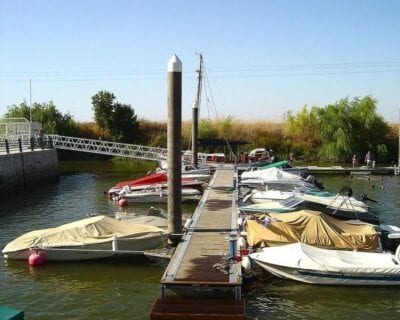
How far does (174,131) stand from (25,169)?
29.1 m

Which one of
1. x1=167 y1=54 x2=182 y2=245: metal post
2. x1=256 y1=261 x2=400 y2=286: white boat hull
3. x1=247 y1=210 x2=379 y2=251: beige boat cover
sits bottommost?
x1=256 y1=261 x2=400 y2=286: white boat hull

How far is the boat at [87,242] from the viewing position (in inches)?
771

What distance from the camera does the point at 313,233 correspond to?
19.6m

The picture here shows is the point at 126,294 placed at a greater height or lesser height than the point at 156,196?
lesser

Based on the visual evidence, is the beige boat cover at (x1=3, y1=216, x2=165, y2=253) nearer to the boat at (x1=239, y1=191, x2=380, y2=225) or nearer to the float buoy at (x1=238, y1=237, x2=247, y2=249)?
the float buoy at (x1=238, y1=237, x2=247, y2=249)

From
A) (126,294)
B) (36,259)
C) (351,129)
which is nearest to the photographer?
(126,294)

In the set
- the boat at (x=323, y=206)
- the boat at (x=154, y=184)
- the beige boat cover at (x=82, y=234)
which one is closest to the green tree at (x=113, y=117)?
the boat at (x=154, y=184)

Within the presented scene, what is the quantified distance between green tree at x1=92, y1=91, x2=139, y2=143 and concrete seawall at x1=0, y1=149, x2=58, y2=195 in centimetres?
1892

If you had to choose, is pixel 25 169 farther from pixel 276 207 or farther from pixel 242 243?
pixel 242 243

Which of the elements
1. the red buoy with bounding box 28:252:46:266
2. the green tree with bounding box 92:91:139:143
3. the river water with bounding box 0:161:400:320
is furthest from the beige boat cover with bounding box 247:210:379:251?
the green tree with bounding box 92:91:139:143

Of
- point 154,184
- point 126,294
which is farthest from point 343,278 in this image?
point 154,184

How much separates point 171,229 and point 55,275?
15.1 ft

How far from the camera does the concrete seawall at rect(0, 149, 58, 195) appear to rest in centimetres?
4053

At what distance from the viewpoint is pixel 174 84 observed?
64.0 feet
